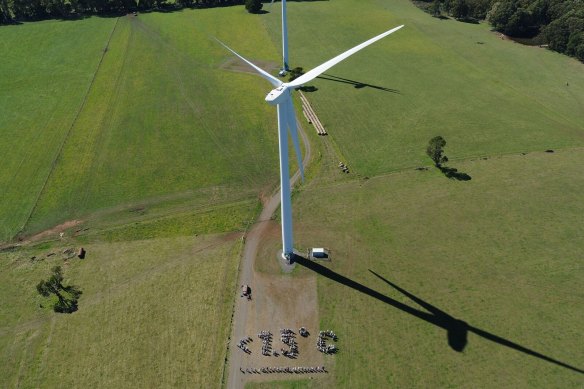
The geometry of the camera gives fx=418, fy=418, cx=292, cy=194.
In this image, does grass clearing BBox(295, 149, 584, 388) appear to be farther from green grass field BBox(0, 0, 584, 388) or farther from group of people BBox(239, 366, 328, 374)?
group of people BBox(239, 366, 328, 374)

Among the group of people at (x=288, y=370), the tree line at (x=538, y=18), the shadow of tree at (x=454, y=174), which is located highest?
the tree line at (x=538, y=18)

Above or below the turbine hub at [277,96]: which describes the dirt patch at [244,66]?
below

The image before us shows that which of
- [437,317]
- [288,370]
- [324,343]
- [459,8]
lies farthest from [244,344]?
[459,8]

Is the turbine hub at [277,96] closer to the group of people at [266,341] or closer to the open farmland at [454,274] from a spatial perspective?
the open farmland at [454,274]

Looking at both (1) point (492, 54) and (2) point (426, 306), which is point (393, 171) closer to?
(2) point (426, 306)

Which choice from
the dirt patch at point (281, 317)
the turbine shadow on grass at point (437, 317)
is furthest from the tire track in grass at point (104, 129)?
the turbine shadow on grass at point (437, 317)

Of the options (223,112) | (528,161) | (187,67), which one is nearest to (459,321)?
(528,161)

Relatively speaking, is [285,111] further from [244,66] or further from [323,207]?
[244,66]
